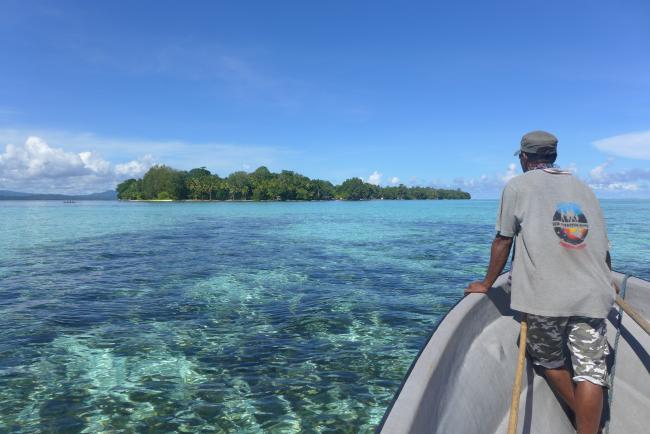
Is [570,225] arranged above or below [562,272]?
above

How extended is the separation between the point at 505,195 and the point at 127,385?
20.8 feet

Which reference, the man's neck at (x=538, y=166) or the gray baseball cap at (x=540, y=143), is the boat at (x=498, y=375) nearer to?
the man's neck at (x=538, y=166)

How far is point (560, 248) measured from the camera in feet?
10.5

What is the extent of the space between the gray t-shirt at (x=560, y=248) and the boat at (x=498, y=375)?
32.8 inches

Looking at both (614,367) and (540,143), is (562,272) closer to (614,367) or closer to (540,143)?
(540,143)

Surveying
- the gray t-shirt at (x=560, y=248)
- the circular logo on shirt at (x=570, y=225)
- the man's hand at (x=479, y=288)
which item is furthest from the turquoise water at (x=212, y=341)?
the circular logo on shirt at (x=570, y=225)

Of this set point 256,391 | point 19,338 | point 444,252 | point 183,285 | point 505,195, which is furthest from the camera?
point 444,252

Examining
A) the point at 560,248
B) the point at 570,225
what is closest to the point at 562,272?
the point at 560,248

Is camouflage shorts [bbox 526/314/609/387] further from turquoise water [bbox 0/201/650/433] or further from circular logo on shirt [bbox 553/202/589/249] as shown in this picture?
turquoise water [bbox 0/201/650/433]

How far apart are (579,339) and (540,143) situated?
1729 mm

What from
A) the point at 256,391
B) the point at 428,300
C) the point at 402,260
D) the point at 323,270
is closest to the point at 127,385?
the point at 256,391

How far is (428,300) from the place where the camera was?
38.4ft

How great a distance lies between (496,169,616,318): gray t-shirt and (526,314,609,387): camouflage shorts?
149 millimetres

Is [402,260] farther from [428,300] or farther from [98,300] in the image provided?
[98,300]
